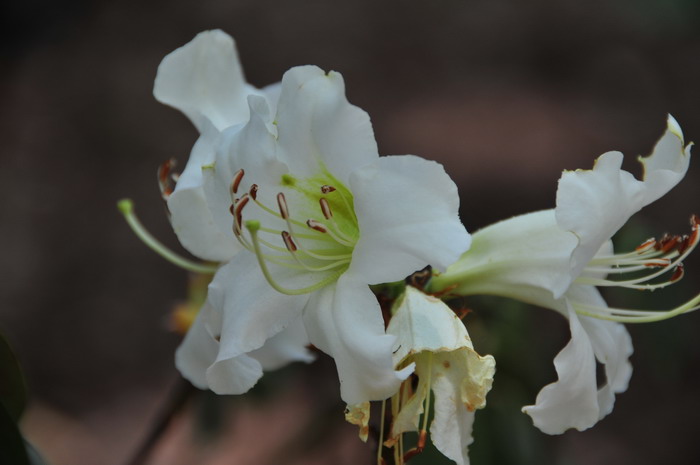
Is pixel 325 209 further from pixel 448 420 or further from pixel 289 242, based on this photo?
pixel 448 420

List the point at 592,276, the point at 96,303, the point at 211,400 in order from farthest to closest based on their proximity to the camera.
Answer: the point at 96,303 → the point at 211,400 → the point at 592,276

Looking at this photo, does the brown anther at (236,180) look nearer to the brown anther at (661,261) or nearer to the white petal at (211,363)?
the white petal at (211,363)

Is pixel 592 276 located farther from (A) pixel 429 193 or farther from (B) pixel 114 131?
(B) pixel 114 131

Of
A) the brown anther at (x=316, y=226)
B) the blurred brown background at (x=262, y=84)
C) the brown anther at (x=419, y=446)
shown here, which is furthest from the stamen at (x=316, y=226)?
the blurred brown background at (x=262, y=84)

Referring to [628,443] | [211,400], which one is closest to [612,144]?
[628,443]

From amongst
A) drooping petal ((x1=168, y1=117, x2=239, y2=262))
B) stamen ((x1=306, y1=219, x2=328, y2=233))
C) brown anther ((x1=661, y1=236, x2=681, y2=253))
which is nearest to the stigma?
brown anther ((x1=661, y1=236, x2=681, y2=253))
